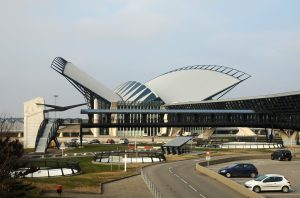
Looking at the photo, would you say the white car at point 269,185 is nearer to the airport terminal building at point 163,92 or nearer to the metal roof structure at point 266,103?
the metal roof structure at point 266,103

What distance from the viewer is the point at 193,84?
161000 millimetres

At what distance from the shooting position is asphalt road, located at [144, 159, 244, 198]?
3334 cm

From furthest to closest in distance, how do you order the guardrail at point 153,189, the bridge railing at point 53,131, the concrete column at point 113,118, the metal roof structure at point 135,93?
1. the metal roof structure at point 135,93
2. the concrete column at point 113,118
3. the bridge railing at point 53,131
4. the guardrail at point 153,189

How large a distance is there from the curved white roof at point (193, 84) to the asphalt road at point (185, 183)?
104 meters

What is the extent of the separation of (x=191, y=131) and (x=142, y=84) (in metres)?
25.2

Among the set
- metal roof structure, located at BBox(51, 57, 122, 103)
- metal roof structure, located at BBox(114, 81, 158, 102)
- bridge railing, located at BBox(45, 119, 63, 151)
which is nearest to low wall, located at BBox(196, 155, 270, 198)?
bridge railing, located at BBox(45, 119, 63, 151)

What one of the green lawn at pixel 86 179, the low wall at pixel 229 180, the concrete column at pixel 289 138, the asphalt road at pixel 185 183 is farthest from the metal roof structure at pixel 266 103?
the green lawn at pixel 86 179

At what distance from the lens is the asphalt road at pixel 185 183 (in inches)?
1313

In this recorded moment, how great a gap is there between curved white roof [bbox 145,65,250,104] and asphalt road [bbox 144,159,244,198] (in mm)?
104235

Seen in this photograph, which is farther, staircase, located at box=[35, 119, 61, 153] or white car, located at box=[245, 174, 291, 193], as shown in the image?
staircase, located at box=[35, 119, 61, 153]

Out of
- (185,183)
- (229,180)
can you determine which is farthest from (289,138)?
(229,180)

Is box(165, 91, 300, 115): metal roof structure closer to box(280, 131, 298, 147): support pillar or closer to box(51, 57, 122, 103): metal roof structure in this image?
box(280, 131, 298, 147): support pillar

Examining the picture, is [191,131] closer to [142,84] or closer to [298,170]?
[142,84]

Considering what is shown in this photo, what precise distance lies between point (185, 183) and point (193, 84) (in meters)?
123
